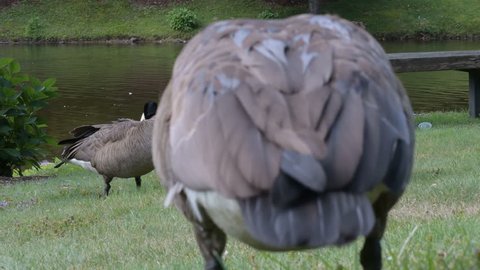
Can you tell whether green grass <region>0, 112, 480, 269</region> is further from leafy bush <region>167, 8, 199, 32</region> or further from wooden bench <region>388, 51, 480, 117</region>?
leafy bush <region>167, 8, 199, 32</region>

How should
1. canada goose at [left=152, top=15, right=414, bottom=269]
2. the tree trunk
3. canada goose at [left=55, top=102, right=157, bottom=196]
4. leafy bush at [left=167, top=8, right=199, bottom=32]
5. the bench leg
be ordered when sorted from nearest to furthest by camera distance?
canada goose at [left=152, top=15, right=414, bottom=269], canada goose at [left=55, top=102, right=157, bottom=196], the tree trunk, the bench leg, leafy bush at [left=167, top=8, right=199, bottom=32]

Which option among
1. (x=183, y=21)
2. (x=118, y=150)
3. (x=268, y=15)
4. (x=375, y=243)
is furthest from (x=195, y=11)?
(x=375, y=243)

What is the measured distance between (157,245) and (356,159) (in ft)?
12.4

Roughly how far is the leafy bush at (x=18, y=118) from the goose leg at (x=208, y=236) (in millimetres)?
9698

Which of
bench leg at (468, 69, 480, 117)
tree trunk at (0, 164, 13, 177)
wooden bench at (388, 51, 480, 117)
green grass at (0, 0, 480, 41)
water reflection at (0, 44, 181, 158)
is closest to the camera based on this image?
tree trunk at (0, 164, 13, 177)

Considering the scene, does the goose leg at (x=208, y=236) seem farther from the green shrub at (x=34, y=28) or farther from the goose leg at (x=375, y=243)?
the green shrub at (x=34, y=28)

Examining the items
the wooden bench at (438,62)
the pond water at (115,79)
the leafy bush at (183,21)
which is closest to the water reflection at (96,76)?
the pond water at (115,79)

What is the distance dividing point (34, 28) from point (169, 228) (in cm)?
4142

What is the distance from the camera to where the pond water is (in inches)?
810

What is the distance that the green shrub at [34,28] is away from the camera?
147 ft

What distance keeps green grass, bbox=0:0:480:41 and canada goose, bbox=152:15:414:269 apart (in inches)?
1585

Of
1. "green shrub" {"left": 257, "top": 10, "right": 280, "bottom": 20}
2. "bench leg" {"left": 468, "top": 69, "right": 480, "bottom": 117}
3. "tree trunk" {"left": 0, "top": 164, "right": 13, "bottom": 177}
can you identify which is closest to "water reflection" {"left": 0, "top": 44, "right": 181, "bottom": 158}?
"tree trunk" {"left": 0, "top": 164, "right": 13, "bottom": 177}

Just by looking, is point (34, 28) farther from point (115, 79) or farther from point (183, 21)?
point (115, 79)

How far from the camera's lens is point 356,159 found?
2.08 m
